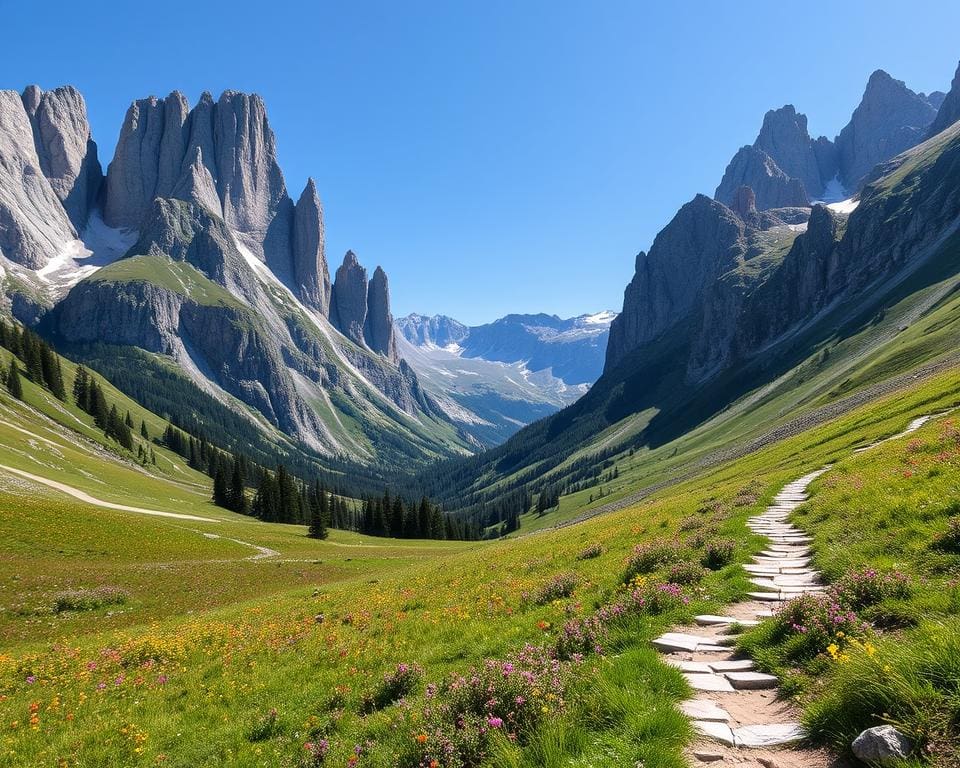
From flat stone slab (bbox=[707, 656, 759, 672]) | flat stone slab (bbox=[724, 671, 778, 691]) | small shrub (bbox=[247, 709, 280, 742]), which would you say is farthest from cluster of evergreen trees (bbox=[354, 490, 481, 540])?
flat stone slab (bbox=[724, 671, 778, 691])

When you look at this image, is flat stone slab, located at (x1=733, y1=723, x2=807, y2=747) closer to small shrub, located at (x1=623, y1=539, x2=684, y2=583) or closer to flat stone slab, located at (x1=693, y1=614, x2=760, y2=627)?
flat stone slab, located at (x1=693, y1=614, x2=760, y2=627)

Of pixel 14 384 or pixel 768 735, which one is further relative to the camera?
pixel 14 384

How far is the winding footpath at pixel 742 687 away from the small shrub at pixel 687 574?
1284mm

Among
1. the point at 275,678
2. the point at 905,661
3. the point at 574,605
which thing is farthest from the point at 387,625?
the point at 905,661

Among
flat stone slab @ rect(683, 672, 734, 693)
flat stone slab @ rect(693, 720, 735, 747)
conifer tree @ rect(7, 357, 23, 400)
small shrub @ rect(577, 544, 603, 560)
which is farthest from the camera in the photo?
conifer tree @ rect(7, 357, 23, 400)

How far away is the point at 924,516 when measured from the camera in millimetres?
12406

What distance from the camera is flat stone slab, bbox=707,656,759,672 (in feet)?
27.1

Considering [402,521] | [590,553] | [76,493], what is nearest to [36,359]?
[76,493]

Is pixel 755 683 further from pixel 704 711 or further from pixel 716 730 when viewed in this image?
pixel 716 730

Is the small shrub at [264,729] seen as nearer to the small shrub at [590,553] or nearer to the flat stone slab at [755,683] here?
the flat stone slab at [755,683]

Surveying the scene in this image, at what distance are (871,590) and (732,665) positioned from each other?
2936 mm

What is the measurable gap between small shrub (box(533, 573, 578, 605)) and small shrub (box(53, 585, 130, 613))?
2795cm

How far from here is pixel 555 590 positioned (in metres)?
15.6

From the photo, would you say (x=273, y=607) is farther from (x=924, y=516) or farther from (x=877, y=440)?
(x=877, y=440)
